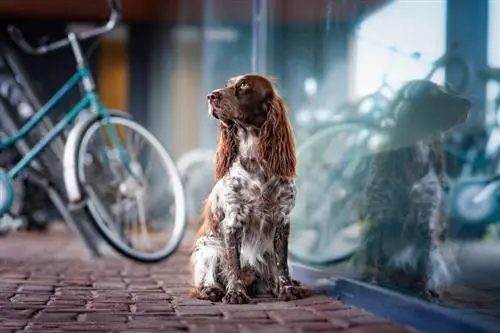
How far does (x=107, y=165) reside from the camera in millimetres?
5234

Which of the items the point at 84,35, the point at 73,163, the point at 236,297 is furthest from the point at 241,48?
the point at 236,297

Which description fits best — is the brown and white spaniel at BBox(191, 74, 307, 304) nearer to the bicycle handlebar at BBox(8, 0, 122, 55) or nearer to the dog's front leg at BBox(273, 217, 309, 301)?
the dog's front leg at BBox(273, 217, 309, 301)

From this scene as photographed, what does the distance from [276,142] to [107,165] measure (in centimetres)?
230

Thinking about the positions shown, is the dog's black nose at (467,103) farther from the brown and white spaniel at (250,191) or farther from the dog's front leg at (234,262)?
the dog's front leg at (234,262)

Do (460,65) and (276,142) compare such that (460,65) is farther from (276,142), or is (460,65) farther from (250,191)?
(250,191)

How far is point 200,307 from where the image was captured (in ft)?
10.3

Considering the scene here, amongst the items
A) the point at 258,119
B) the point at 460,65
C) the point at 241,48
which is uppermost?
the point at 241,48

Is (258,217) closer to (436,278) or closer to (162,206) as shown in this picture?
(436,278)

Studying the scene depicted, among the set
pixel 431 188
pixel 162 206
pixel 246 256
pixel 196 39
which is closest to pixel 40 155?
pixel 162 206

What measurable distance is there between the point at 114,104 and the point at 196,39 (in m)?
1.59

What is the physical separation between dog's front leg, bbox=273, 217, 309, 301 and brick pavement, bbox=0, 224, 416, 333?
0.05m

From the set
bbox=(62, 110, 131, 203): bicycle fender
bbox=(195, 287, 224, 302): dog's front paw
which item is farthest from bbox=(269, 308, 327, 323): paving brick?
bbox=(62, 110, 131, 203): bicycle fender

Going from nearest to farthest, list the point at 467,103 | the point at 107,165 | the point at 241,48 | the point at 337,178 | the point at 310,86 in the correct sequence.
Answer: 1. the point at 467,103
2. the point at 337,178
3. the point at 310,86
4. the point at 107,165
5. the point at 241,48

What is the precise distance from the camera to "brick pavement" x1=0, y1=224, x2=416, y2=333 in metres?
2.71
